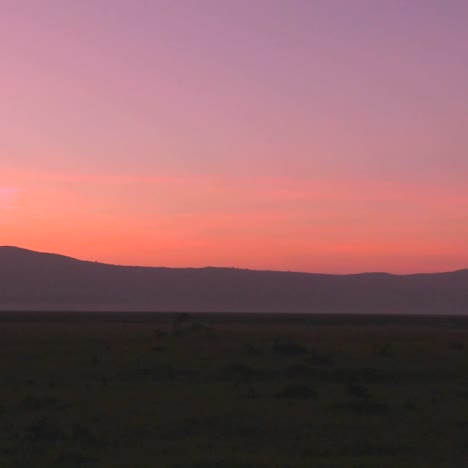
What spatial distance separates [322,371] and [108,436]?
1230cm

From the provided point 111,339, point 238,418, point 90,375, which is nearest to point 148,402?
point 238,418

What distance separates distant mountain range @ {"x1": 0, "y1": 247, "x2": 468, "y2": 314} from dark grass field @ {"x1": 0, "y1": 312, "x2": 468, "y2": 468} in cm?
13027

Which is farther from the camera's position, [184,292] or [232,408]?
[184,292]

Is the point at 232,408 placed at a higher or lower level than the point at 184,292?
lower

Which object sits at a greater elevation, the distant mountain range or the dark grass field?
the distant mountain range

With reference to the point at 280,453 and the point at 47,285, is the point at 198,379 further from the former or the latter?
the point at 47,285

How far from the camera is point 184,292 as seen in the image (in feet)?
607

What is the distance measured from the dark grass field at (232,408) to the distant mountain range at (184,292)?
130m

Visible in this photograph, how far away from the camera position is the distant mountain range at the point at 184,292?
169000 millimetres

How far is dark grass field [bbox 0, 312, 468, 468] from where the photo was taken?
1552 cm

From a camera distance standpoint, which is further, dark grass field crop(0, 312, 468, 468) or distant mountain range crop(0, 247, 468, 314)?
distant mountain range crop(0, 247, 468, 314)

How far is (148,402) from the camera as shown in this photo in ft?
68.6

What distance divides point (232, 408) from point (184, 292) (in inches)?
6519

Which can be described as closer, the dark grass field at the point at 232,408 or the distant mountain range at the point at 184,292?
the dark grass field at the point at 232,408
